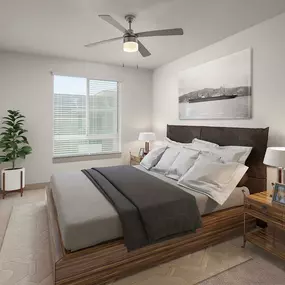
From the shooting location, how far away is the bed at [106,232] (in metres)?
1.72

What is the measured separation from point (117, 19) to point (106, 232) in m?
2.43

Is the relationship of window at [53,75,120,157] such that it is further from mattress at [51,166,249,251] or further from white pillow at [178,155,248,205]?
white pillow at [178,155,248,205]

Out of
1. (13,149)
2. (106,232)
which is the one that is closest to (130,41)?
(106,232)

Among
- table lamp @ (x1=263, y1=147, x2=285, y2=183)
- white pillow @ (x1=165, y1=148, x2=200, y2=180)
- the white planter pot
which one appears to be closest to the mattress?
white pillow @ (x1=165, y1=148, x2=200, y2=180)

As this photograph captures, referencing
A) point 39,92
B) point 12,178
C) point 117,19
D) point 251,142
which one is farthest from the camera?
point 39,92

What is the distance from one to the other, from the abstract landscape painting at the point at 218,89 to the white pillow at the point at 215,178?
93cm

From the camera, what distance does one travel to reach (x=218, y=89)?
345 centimetres

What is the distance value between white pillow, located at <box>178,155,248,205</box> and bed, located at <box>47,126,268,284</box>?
0.12 meters

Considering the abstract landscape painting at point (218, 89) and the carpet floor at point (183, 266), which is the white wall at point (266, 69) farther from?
the carpet floor at point (183, 266)

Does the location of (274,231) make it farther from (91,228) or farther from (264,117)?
(91,228)

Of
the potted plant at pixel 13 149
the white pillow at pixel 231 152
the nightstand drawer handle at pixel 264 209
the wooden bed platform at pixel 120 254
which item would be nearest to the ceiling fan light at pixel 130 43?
the white pillow at pixel 231 152

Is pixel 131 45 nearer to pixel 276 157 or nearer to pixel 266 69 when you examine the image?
pixel 266 69

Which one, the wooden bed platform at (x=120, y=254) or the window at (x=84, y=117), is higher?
the window at (x=84, y=117)

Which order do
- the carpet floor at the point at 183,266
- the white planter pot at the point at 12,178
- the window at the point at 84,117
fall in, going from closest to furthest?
the carpet floor at the point at 183,266 → the white planter pot at the point at 12,178 → the window at the point at 84,117
